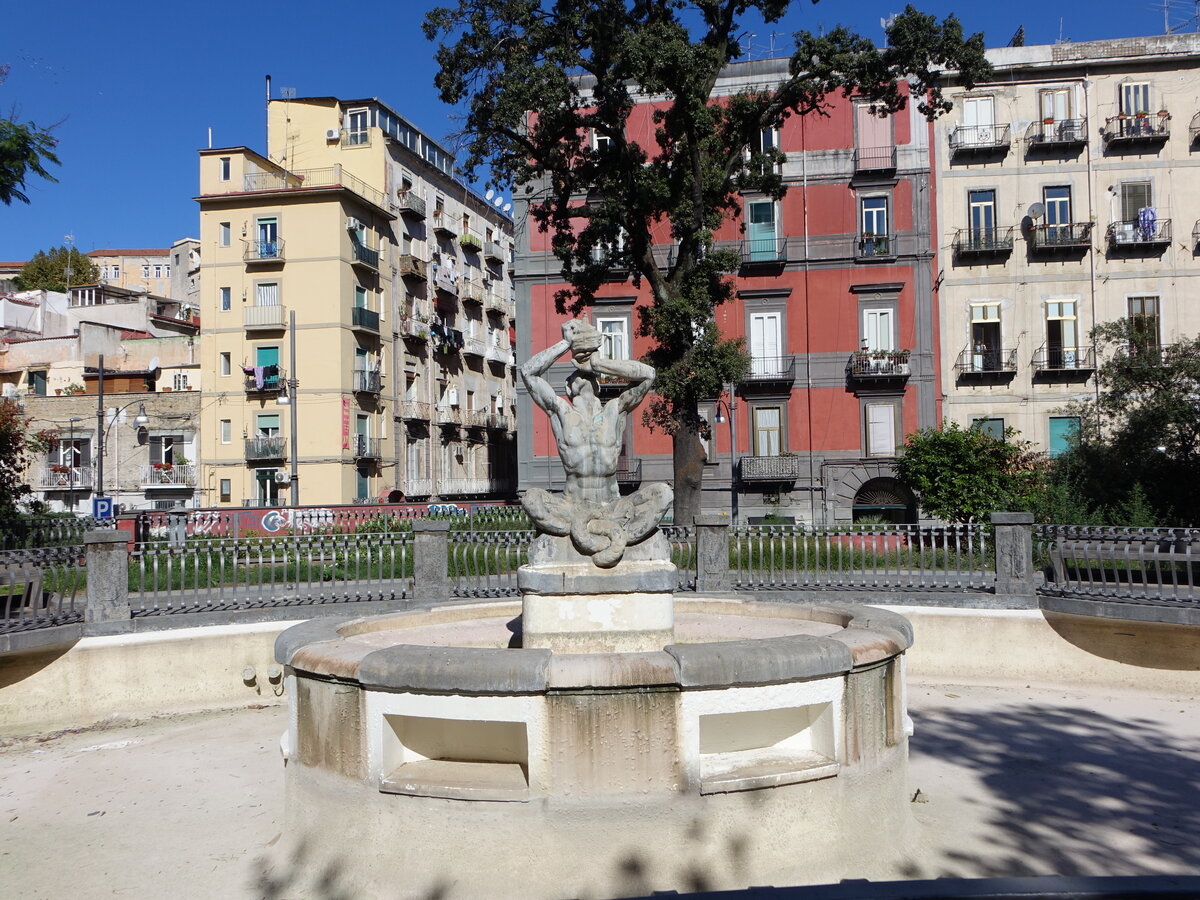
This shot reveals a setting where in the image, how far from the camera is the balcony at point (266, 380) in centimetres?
3538

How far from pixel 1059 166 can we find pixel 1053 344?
566 cm

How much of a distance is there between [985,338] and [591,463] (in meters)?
25.6

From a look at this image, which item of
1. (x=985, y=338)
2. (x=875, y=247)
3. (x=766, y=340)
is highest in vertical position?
(x=875, y=247)

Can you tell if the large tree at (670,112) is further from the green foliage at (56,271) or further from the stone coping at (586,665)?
the green foliage at (56,271)

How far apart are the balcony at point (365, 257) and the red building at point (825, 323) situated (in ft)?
37.3

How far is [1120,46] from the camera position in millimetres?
28406

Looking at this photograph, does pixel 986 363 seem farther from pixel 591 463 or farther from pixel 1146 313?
pixel 591 463

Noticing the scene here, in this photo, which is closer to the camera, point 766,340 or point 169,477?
point 766,340

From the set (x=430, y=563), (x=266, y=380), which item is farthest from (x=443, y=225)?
(x=430, y=563)

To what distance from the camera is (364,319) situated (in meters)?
36.6

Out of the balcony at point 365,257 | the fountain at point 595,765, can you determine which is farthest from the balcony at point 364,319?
the fountain at point 595,765

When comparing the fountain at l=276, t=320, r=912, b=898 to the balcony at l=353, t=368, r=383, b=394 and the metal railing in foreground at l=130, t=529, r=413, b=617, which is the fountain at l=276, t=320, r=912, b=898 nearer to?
the metal railing in foreground at l=130, t=529, r=413, b=617

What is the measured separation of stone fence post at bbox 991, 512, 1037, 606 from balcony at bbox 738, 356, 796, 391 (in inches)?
706

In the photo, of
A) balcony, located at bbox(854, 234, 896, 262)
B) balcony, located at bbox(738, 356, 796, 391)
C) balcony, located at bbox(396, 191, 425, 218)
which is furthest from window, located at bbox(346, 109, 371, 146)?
balcony, located at bbox(854, 234, 896, 262)
